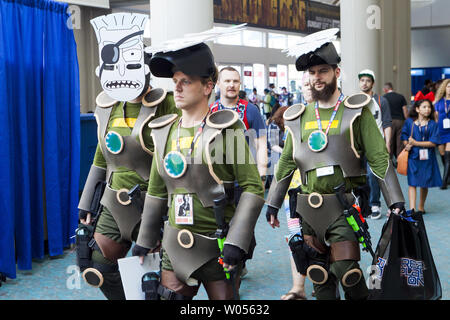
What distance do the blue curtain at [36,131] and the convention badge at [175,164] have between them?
269 cm

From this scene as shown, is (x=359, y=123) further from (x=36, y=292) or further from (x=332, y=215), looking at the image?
(x=36, y=292)

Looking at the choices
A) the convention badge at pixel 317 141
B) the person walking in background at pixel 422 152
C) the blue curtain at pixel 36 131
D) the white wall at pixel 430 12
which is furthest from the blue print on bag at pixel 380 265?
the white wall at pixel 430 12

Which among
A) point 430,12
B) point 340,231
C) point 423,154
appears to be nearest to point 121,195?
point 340,231

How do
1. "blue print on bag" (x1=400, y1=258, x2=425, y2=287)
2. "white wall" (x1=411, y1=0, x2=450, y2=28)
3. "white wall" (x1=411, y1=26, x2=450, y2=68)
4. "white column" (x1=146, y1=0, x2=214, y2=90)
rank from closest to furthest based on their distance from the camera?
"blue print on bag" (x1=400, y1=258, x2=425, y2=287) → "white column" (x1=146, y1=0, x2=214, y2=90) → "white wall" (x1=411, y1=0, x2=450, y2=28) → "white wall" (x1=411, y1=26, x2=450, y2=68)

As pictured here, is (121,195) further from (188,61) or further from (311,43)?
(311,43)

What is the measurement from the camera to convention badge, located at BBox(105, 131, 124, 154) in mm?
3439

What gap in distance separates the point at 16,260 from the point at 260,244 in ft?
7.81

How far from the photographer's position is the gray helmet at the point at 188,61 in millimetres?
2586

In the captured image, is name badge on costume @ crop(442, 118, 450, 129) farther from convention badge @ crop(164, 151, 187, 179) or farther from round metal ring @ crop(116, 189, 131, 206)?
Result: convention badge @ crop(164, 151, 187, 179)

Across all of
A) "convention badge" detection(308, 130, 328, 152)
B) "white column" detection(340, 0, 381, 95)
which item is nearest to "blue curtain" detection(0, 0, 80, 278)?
"convention badge" detection(308, 130, 328, 152)

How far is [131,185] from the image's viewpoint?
3455 mm

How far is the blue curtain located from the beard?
2.70 metres

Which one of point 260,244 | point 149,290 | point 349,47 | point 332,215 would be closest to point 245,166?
point 149,290

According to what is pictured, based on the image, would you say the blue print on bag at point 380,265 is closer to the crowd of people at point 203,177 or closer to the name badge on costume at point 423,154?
the crowd of people at point 203,177
